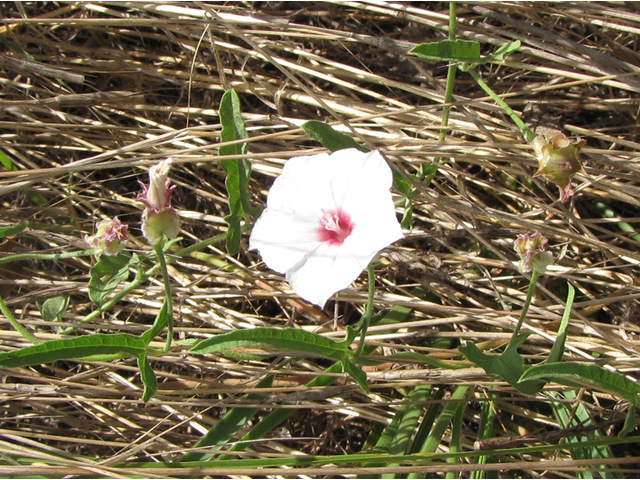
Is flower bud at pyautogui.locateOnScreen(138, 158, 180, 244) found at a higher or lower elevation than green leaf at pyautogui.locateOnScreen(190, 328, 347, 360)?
higher

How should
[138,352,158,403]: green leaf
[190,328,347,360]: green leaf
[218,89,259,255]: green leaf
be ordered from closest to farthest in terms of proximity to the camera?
[190,328,347,360]: green leaf → [138,352,158,403]: green leaf → [218,89,259,255]: green leaf

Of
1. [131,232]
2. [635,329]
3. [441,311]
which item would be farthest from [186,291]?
[635,329]

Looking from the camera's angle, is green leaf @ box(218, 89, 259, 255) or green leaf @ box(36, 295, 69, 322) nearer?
green leaf @ box(218, 89, 259, 255)

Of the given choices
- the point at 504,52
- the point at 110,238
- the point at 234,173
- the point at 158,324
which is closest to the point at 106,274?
the point at 110,238

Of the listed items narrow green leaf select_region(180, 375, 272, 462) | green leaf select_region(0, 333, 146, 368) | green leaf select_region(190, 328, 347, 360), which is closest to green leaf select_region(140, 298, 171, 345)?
green leaf select_region(0, 333, 146, 368)

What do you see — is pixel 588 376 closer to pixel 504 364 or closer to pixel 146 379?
pixel 504 364

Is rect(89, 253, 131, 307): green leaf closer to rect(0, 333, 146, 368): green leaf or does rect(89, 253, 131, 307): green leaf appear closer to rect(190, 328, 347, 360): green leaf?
rect(0, 333, 146, 368): green leaf

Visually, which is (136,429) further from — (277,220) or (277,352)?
(277,220)
